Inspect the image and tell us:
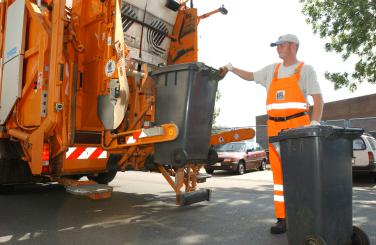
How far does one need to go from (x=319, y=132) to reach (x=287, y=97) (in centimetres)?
96

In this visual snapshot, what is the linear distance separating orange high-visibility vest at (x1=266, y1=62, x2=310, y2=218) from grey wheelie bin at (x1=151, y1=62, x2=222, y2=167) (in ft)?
2.72

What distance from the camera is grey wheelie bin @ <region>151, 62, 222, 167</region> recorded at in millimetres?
3895

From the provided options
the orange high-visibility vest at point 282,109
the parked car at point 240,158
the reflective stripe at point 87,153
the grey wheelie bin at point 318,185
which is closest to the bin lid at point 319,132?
the grey wheelie bin at point 318,185

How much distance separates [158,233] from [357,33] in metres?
10.6

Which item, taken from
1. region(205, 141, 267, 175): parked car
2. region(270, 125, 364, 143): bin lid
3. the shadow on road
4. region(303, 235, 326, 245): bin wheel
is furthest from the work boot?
region(205, 141, 267, 175): parked car

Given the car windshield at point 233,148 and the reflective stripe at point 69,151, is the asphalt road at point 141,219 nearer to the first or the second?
the reflective stripe at point 69,151

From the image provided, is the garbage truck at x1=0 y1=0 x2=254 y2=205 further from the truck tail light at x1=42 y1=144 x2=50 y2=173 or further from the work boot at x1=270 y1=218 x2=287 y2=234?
the work boot at x1=270 y1=218 x2=287 y2=234

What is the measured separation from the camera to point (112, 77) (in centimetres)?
420

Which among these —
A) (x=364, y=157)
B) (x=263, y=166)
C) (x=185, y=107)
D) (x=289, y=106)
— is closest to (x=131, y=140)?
(x=185, y=107)

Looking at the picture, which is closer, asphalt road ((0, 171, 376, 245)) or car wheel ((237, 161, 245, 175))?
asphalt road ((0, 171, 376, 245))

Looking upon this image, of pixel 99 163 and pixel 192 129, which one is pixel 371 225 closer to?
pixel 192 129

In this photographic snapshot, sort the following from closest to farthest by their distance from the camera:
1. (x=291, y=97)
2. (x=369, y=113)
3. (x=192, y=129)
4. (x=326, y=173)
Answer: (x=326, y=173) → (x=291, y=97) → (x=192, y=129) → (x=369, y=113)

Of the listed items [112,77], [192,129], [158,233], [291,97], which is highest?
[112,77]

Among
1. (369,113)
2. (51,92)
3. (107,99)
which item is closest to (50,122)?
(51,92)
